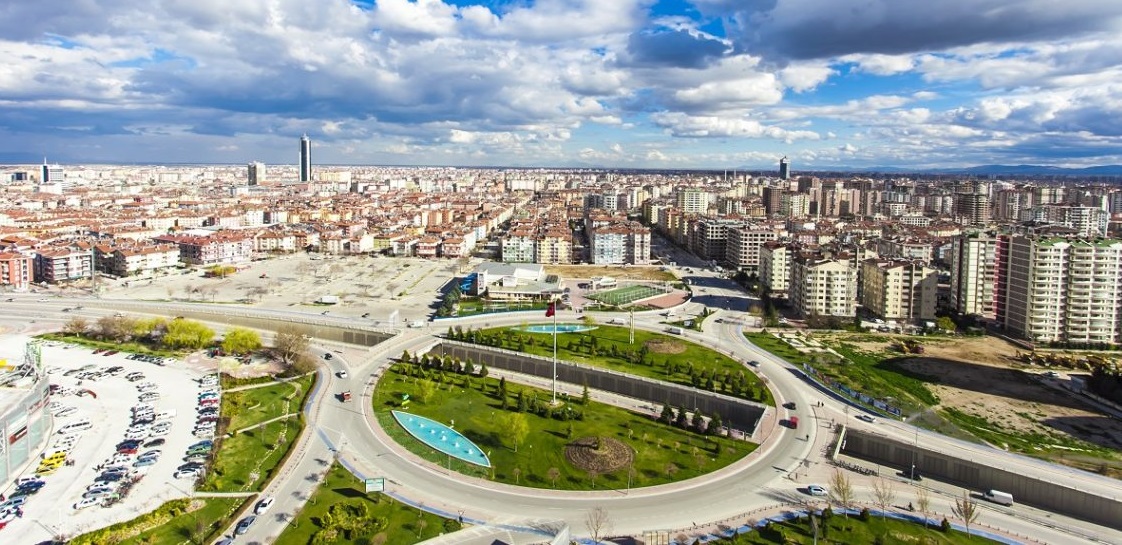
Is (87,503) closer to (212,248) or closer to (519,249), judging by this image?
(519,249)

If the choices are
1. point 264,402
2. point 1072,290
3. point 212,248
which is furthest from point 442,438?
point 212,248

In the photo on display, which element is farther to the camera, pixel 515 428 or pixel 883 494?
pixel 515 428

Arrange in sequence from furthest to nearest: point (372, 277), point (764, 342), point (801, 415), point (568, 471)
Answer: point (372, 277)
point (764, 342)
point (801, 415)
point (568, 471)

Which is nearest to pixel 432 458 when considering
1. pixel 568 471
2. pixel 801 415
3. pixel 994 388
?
pixel 568 471

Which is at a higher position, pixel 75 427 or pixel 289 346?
pixel 289 346

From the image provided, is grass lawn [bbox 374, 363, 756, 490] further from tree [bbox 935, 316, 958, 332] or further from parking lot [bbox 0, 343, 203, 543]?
tree [bbox 935, 316, 958, 332]

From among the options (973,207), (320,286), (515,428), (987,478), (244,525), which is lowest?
(244,525)

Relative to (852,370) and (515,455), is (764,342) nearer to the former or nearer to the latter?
(852,370)

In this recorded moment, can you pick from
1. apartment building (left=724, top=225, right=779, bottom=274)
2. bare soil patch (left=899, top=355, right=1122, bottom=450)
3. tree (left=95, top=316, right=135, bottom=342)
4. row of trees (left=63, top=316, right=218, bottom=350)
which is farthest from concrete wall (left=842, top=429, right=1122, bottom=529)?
apartment building (left=724, top=225, right=779, bottom=274)
